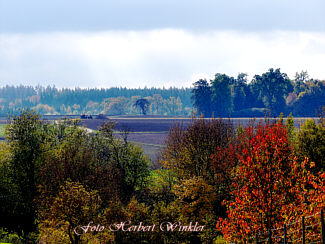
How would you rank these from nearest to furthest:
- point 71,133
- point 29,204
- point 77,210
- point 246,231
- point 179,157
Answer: point 246,231, point 77,210, point 29,204, point 179,157, point 71,133

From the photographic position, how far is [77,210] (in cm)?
4578

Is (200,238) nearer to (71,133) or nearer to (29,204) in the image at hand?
(29,204)

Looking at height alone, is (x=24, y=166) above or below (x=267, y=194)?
below

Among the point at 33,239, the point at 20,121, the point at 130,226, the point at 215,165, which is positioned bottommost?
the point at 33,239

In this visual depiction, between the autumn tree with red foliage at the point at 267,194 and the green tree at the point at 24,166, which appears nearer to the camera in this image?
the autumn tree with red foliage at the point at 267,194

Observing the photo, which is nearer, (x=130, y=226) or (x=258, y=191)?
(x=258, y=191)

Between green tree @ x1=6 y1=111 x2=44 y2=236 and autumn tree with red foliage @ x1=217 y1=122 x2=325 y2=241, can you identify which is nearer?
autumn tree with red foliage @ x1=217 y1=122 x2=325 y2=241

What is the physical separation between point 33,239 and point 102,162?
59.6 ft

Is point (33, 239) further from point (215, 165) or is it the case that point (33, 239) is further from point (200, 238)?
point (215, 165)

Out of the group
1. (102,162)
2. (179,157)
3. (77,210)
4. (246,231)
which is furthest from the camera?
(102,162)

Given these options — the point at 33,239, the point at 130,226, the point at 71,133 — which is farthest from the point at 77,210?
the point at 71,133

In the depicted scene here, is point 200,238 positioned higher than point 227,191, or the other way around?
point 227,191

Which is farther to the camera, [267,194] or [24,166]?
[24,166]

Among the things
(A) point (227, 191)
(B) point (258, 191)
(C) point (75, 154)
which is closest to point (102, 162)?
(C) point (75, 154)
